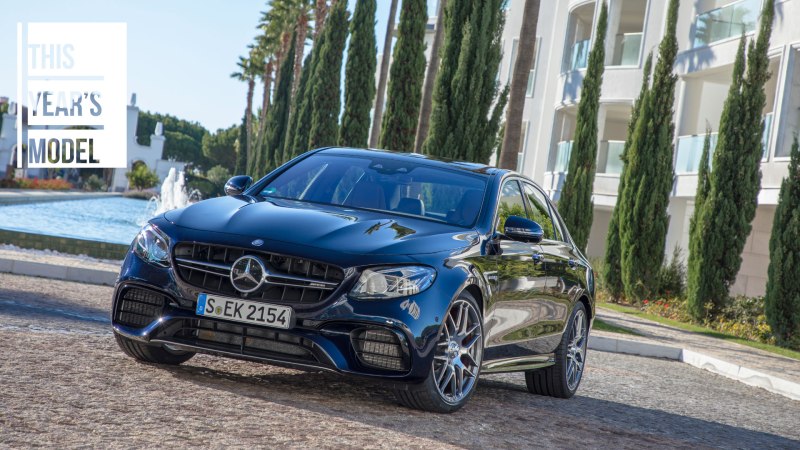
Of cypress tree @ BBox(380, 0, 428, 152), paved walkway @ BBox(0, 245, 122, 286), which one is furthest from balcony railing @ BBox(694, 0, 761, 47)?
paved walkway @ BBox(0, 245, 122, 286)

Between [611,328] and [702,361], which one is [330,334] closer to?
[702,361]

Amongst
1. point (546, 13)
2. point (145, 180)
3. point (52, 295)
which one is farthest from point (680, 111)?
point (145, 180)

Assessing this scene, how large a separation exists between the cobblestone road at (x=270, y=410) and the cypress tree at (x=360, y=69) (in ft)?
98.3

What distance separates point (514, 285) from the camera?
7324 millimetres

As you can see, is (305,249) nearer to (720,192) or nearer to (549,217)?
(549,217)

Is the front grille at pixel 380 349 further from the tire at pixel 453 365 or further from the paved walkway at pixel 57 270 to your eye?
the paved walkway at pixel 57 270

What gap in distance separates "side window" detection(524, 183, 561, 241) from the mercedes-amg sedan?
2.42 feet

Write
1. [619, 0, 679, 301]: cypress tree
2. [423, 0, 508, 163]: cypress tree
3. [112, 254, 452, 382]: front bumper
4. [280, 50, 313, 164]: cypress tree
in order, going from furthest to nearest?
[280, 50, 313, 164]: cypress tree, [619, 0, 679, 301]: cypress tree, [423, 0, 508, 163]: cypress tree, [112, 254, 452, 382]: front bumper

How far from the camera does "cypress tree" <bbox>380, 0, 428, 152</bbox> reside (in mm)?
29922

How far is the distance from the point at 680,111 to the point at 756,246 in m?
4.32

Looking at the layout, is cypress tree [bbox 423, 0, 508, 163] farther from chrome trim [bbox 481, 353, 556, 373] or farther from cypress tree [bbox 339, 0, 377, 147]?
cypress tree [bbox 339, 0, 377, 147]

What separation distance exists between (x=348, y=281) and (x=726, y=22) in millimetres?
22781

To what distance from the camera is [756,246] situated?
26062mm

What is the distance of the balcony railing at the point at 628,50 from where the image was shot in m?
30.5
